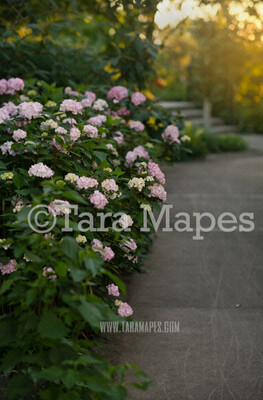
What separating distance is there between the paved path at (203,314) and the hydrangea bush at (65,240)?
231 mm

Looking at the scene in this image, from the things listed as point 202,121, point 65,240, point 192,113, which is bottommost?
point 65,240

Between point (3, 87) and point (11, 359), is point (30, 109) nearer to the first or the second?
point (3, 87)

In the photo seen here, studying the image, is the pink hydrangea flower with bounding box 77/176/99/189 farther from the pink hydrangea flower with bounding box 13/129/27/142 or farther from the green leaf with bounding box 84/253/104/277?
the green leaf with bounding box 84/253/104/277

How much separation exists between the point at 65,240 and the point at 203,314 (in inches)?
72.4

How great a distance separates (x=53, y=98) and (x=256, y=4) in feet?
10.3

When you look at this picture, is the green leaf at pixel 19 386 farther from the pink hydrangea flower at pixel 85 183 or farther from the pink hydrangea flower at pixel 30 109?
the pink hydrangea flower at pixel 30 109

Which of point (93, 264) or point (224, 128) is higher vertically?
point (224, 128)

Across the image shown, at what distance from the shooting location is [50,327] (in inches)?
80.4

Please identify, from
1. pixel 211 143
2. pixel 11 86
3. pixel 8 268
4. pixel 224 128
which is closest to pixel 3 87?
pixel 11 86

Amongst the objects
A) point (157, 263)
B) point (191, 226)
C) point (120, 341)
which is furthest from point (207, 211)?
point (120, 341)

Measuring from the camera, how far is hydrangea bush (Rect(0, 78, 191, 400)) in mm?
2088

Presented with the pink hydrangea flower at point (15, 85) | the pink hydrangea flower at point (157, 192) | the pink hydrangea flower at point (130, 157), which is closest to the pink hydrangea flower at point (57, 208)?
the pink hydrangea flower at point (157, 192)

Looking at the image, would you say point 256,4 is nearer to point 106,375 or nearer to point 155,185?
point 155,185

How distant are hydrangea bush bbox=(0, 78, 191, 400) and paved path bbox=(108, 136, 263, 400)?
0.76 ft
